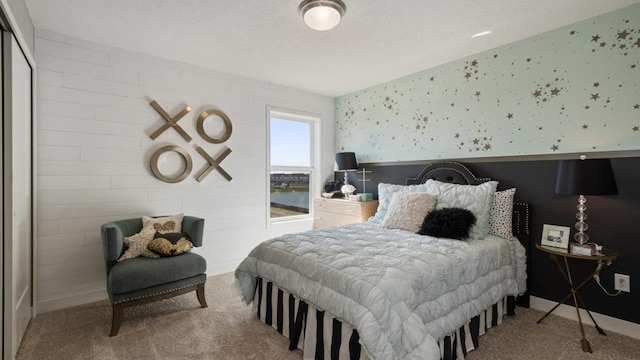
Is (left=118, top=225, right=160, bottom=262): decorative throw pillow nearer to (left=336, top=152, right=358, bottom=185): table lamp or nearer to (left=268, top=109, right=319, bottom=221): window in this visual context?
(left=268, top=109, right=319, bottom=221): window

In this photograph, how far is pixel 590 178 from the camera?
214 cm

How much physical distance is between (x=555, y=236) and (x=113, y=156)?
4104mm

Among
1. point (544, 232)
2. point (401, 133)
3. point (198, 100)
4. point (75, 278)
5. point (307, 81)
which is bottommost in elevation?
point (75, 278)

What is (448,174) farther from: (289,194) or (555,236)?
(289,194)

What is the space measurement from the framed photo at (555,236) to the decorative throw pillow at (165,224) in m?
3.30

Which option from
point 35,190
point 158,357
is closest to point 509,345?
point 158,357

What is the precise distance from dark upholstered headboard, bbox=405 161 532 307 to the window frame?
154cm

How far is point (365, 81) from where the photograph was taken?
4043 millimetres

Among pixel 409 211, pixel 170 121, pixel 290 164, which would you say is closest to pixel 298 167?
pixel 290 164

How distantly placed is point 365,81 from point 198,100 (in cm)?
211

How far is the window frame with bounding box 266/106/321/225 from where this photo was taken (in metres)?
4.14

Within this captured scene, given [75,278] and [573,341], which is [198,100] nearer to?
[75,278]

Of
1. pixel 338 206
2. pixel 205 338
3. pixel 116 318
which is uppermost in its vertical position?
pixel 338 206

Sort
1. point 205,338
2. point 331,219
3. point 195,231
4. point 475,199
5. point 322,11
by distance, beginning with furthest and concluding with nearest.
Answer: point 331,219 → point 195,231 → point 475,199 → point 205,338 → point 322,11
